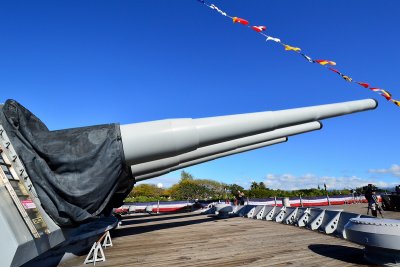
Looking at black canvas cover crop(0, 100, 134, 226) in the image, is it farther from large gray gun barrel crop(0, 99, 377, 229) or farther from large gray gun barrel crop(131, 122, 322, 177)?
large gray gun barrel crop(131, 122, 322, 177)

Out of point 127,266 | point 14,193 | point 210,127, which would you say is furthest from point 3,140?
point 127,266

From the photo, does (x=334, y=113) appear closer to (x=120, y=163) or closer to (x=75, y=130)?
(x=120, y=163)

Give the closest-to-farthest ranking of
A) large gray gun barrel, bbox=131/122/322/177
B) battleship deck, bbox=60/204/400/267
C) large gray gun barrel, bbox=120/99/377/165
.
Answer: large gray gun barrel, bbox=120/99/377/165
battleship deck, bbox=60/204/400/267
large gray gun barrel, bbox=131/122/322/177

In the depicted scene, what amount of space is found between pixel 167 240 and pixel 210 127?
6.48 meters

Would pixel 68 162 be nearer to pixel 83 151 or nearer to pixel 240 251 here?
pixel 83 151

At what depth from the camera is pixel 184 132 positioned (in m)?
5.15

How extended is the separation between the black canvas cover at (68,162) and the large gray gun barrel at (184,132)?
247mm

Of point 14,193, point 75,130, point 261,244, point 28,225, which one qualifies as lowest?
point 261,244

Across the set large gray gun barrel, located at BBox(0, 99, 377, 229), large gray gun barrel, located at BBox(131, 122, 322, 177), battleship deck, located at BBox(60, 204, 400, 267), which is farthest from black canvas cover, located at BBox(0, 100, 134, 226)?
large gray gun barrel, located at BBox(131, 122, 322, 177)

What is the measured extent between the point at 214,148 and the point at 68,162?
31.1ft

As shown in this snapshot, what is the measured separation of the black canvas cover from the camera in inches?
182

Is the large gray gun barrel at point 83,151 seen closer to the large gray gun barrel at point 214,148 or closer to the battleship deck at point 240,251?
the battleship deck at point 240,251

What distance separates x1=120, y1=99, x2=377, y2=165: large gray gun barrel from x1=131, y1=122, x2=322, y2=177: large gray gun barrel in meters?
6.68

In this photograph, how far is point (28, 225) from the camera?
383 cm
